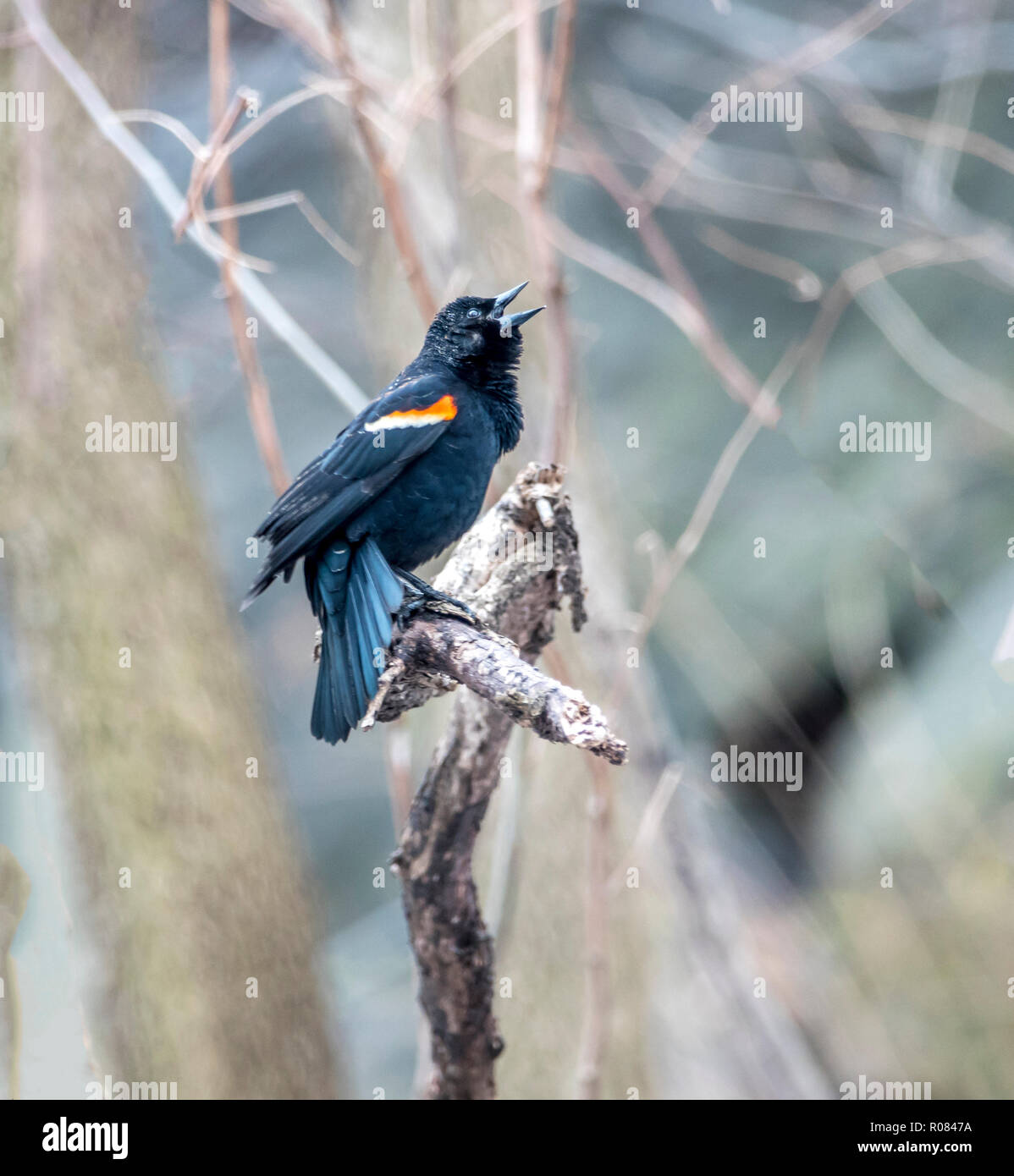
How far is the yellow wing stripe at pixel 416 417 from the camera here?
8.38ft

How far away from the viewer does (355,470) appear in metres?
2.48

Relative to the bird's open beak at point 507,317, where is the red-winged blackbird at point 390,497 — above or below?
below

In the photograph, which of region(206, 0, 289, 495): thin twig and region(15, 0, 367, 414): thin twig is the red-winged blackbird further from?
region(206, 0, 289, 495): thin twig

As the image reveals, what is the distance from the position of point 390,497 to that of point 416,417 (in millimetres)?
215

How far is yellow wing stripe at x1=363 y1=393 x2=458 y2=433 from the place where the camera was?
2555 millimetres

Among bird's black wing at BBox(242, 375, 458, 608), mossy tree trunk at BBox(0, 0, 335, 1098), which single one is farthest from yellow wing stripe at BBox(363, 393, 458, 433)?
mossy tree trunk at BBox(0, 0, 335, 1098)

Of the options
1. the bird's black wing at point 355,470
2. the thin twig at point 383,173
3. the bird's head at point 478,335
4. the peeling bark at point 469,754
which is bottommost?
the peeling bark at point 469,754

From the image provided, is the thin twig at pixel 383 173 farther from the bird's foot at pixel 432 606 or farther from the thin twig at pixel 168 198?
the bird's foot at pixel 432 606

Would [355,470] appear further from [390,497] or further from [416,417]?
[416,417]

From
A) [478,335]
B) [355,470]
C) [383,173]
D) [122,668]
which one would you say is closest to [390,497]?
[355,470]

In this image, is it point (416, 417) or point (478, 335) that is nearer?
point (416, 417)

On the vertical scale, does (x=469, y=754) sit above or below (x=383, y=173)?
below

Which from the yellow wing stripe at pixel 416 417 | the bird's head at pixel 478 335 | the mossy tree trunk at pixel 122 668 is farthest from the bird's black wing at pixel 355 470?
the mossy tree trunk at pixel 122 668

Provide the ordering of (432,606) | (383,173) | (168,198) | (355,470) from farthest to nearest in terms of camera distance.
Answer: (168,198), (383,173), (355,470), (432,606)
